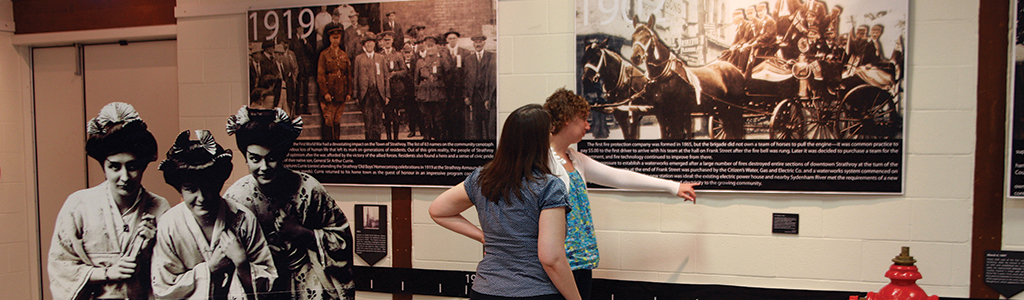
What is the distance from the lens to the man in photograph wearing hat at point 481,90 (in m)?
2.52

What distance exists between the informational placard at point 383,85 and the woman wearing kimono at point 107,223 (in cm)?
67

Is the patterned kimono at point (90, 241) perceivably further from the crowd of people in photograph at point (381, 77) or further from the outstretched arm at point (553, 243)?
the outstretched arm at point (553, 243)

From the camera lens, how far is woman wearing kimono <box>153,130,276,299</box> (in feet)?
7.22

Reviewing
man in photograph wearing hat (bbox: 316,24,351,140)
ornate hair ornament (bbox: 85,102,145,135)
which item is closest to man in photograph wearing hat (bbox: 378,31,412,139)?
man in photograph wearing hat (bbox: 316,24,351,140)

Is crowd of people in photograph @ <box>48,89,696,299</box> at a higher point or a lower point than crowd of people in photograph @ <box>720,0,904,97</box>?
lower

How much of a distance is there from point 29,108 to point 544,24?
8.87ft

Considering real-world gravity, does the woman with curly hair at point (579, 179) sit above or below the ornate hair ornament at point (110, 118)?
below

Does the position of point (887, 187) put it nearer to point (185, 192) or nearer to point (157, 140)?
point (185, 192)

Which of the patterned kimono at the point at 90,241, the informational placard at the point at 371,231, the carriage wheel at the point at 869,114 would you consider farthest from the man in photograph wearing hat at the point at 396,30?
the carriage wheel at the point at 869,114

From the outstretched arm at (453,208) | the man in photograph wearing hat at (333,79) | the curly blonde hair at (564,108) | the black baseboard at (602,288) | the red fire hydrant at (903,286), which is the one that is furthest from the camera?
the man in photograph wearing hat at (333,79)

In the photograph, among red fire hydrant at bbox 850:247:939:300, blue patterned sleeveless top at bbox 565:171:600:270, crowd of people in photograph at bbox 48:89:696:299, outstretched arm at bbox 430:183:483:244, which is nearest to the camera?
red fire hydrant at bbox 850:247:939:300

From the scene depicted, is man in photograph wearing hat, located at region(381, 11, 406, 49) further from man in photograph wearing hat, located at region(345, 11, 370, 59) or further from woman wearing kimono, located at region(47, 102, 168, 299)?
woman wearing kimono, located at region(47, 102, 168, 299)

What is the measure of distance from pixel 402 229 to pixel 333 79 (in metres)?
0.86

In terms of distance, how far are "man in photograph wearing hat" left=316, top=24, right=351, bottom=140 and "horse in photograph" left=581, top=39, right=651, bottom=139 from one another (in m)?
1.26
